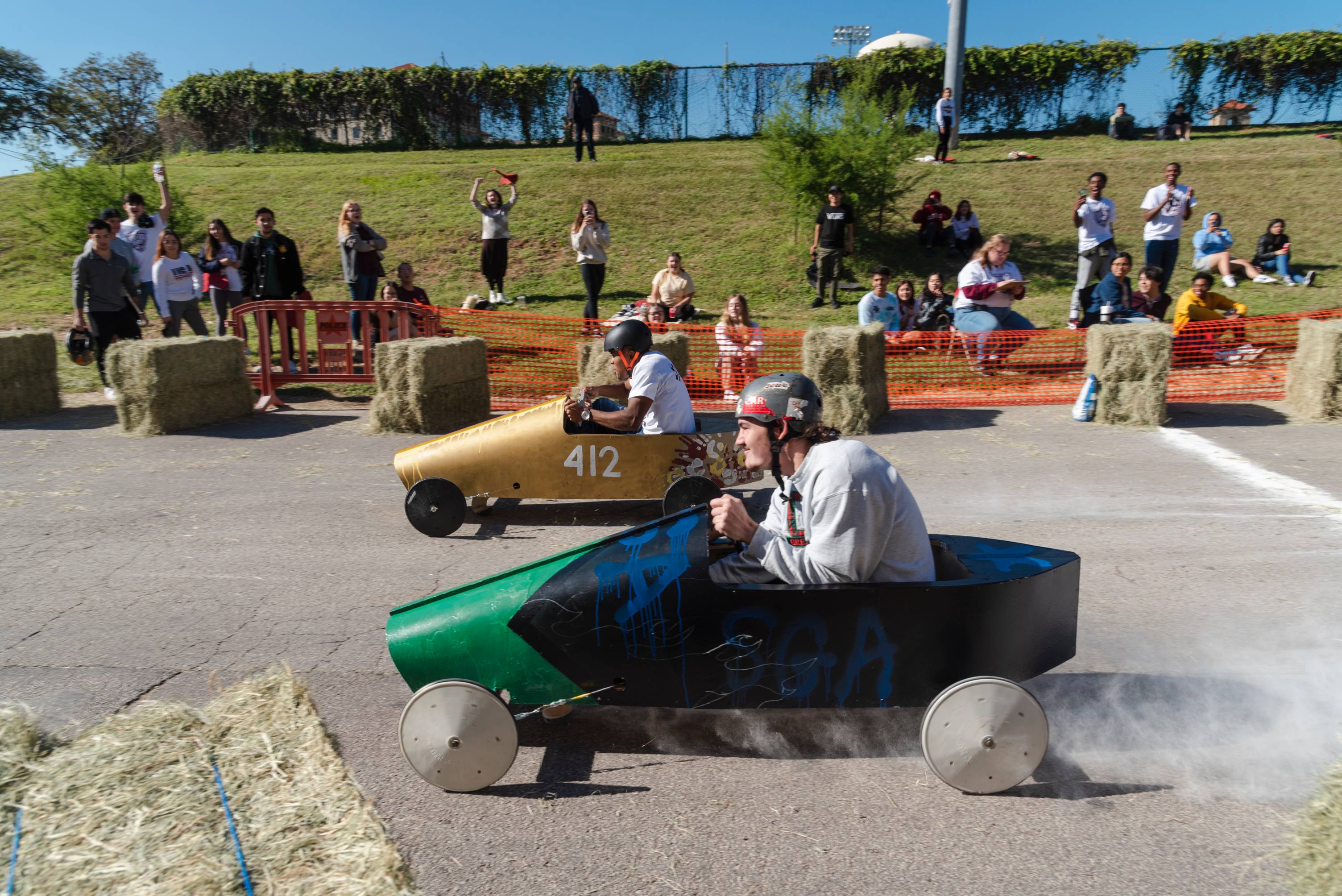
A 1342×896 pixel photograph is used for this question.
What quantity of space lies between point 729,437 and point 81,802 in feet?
15.1

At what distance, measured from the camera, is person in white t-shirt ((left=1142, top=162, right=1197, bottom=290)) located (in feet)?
45.0

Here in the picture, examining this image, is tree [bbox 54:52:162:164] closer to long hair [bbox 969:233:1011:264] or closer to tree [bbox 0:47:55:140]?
tree [bbox 0:47:55:140]

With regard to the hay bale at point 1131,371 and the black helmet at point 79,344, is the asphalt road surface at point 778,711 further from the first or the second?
the black helmet at point 79,344

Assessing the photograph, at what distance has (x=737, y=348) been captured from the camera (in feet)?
36.6

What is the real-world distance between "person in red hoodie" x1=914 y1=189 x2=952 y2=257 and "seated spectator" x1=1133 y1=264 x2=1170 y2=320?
5918 mm

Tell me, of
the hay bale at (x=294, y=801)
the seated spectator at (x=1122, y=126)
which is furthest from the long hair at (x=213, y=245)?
the seated spectator at (x=1122, y=126)

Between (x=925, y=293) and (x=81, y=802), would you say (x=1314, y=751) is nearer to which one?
(x=81, y=802)

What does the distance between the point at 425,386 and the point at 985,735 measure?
7515mm

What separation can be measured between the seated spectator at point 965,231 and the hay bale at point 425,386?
11358 millimetres

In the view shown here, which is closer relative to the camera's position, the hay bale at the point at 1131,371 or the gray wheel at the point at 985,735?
the gray wheel at the point at 985,735

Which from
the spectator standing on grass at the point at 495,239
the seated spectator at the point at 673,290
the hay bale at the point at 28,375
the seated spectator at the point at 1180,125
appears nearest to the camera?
the hay bale at the point at 28,375

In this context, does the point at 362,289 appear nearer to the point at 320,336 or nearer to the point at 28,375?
the point at 320,336

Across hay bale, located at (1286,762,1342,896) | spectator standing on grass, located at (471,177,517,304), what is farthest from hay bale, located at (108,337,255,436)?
hay bale, located at (1286,762,1342,896)

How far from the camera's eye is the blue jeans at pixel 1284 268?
1634cm
